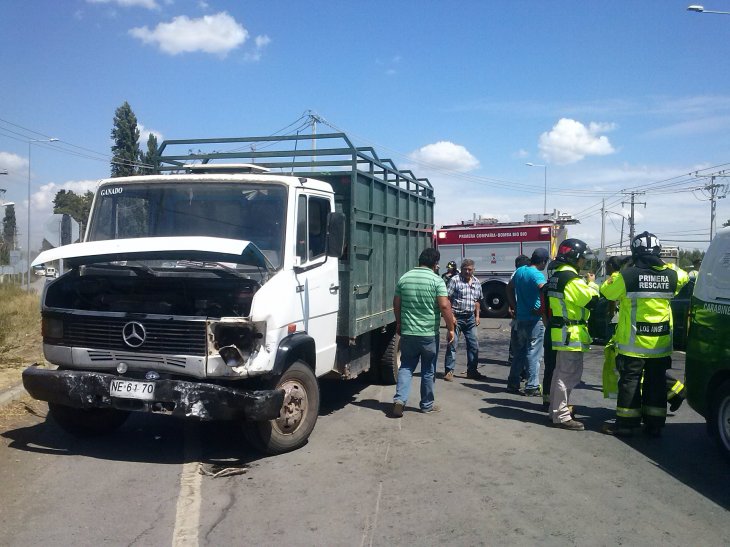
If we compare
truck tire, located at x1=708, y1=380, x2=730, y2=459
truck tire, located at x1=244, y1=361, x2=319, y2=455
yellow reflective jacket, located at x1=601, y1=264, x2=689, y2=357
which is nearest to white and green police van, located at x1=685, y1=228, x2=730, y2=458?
truck tire, located at x1=708, y1=380, x2=730, y2=459

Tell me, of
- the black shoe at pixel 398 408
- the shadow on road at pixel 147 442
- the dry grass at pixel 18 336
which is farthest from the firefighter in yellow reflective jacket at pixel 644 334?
the dry grass at pixel 18 336

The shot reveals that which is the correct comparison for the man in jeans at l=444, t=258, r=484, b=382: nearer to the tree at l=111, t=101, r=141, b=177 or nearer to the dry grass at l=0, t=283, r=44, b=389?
the dry grass at l=0, t=283, r=44, b=389

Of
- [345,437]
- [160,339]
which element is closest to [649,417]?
[345,437]

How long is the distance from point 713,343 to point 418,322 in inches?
113

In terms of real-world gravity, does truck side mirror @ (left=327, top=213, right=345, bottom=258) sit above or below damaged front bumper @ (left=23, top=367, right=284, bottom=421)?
above

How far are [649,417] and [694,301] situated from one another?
1209 mm

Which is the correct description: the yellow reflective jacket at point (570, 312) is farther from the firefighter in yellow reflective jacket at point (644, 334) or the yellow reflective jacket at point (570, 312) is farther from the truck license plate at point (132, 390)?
the truck license plate at point (132, 390)

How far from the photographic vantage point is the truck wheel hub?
5.70 m

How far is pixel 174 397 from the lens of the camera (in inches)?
201

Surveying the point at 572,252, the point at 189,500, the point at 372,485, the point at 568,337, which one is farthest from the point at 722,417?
the point at 189,500

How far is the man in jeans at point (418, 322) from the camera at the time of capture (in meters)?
7.21

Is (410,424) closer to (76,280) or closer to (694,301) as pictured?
(694,301)

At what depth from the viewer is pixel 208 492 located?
4871 mm

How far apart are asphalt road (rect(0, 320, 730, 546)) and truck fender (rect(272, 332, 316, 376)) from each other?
0.83 metres
